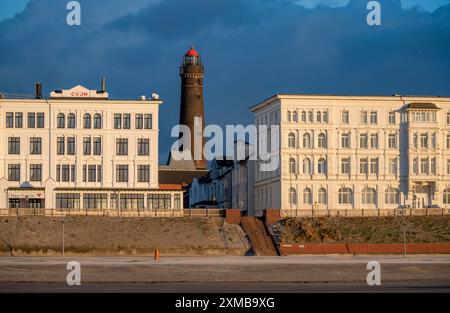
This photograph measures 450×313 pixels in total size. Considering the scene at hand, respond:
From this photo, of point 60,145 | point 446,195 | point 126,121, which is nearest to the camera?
point 446,195

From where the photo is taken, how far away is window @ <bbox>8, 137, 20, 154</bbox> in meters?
125

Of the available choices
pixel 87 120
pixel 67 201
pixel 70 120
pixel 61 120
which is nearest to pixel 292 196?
pixel 87 120

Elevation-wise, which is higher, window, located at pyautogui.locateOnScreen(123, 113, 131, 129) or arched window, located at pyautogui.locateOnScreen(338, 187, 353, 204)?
window, located at pyautogui.locateOnScreen(123, 113, 131, 129)

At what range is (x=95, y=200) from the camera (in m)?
124

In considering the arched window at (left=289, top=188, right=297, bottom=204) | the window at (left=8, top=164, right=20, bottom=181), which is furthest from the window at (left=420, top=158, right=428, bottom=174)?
the window at (left=8, top=164, right=20, bottom=181)

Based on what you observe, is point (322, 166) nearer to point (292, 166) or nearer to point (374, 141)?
point (292, 166)

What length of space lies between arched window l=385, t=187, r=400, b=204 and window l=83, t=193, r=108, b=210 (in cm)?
2722

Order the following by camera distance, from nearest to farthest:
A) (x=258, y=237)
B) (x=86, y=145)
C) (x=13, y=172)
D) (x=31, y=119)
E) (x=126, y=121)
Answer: (x=258, y=237) → (x=13, y=172) → (x=31, y=119) → (x=86, y=145) → (x=126, y=121)

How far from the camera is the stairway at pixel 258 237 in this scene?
108625 mm

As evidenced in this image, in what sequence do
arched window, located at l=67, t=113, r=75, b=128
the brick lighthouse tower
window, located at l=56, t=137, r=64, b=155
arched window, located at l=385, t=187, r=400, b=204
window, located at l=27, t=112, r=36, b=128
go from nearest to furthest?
arched window, located at l=385, t=187, r=400, b=204 → window, located at l=27, t=112, r=36, b=128 → window, located at l=56, t=137, r=64, b=155 → arched window, located at l=67, t=113, r=75, b=128 → the brick lighthouse tower

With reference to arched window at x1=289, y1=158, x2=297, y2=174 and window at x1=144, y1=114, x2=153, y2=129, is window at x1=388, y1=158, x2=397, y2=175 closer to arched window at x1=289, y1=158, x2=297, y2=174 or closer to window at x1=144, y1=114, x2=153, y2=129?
arched window at x1=289, y1=158, x2=297, y2=174

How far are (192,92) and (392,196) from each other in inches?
1815

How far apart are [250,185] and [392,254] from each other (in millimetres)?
28073

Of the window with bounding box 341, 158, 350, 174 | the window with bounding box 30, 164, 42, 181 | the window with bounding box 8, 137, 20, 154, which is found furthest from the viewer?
the window with bounding box 8, 137, 20, 154
